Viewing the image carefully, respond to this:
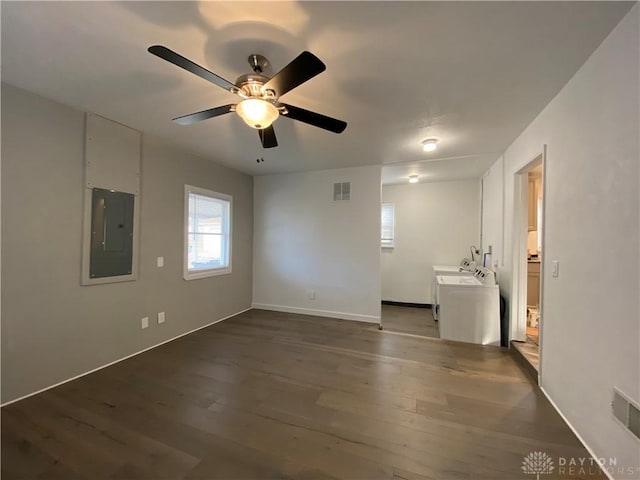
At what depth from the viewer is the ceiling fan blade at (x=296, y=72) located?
50.8 inches

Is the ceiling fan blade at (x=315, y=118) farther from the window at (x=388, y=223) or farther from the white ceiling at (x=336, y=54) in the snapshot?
the window at (x=388, y=223)

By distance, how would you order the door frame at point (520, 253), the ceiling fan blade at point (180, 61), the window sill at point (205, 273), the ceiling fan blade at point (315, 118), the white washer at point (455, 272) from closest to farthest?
the ceiling fan blade at point (180, 61) < the ceiling fan blade at point (315, 118) < the door frame at point (520, 253) < the window sill at point (205, 273) < the white washer at point (455, 272)

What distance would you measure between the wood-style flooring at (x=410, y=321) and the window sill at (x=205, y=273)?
273cm

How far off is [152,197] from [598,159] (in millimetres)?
4095

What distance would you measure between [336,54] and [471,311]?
3.34 m

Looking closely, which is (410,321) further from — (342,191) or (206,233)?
(206,233)

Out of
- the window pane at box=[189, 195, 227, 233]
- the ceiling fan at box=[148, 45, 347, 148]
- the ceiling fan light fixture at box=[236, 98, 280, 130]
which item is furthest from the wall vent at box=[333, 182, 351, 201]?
the ceiling fan light fixture at box=[236, 98, 280, 130]

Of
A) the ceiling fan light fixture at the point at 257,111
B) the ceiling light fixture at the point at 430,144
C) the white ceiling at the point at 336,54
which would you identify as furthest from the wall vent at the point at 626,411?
the ceiling light fixture at the point at 430,144

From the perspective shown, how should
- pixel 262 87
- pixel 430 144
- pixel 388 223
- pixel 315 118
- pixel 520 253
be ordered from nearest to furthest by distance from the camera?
pixel 262 87 < pixel 315 118 < pixel 520 253 < pixel 430 144 < pixel 388 223

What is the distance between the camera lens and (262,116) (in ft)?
5.57

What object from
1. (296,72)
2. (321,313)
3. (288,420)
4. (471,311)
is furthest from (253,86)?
(321,313)

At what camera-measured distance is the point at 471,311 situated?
3488 mm

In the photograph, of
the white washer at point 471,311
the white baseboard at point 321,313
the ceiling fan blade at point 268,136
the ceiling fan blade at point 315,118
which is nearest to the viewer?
the ceiling fan blade at point 315,118

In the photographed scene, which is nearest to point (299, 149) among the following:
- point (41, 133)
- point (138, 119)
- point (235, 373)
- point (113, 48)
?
point (138, 119)
